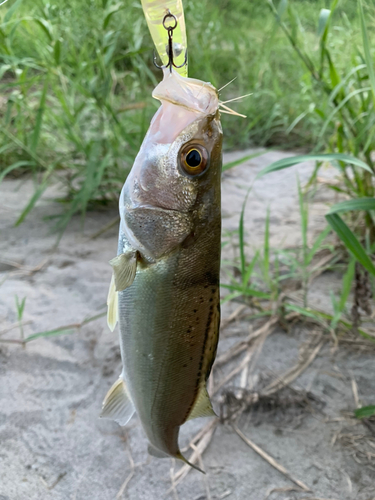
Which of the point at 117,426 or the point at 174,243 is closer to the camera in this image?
the point at 174,243

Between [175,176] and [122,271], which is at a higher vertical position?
[175,176]

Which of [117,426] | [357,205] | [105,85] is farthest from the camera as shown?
[105,85]

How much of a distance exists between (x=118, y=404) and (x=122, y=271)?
0.40 m

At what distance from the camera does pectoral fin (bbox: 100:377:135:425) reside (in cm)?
95

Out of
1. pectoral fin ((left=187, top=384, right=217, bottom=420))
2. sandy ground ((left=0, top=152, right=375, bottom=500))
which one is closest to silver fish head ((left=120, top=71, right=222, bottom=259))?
pectoral fin ((left=187, top=384, right=217, bottom=420))

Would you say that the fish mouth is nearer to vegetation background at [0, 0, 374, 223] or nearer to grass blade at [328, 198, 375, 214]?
vegetation background at [0, 0, 374, 223]

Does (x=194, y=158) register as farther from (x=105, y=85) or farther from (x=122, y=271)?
(x=105, y=85)

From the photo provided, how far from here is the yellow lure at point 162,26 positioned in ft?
2.26

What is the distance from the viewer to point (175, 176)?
738mm

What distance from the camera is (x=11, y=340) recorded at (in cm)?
167

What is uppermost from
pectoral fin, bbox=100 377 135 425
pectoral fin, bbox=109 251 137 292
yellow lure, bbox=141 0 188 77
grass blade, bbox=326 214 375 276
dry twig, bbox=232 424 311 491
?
yellow lure, bbox=141 0 188 77

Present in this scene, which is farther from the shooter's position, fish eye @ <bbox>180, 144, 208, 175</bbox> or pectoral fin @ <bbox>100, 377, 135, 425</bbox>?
pectoral fin @ <bbox>100, 377, 135, 425</bbox>

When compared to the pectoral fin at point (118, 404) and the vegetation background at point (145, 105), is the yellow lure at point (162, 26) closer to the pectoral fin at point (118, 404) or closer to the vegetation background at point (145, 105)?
the vegetation background at point (145, 105)

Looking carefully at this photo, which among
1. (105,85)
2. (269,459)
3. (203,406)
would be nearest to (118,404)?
(203,406)
